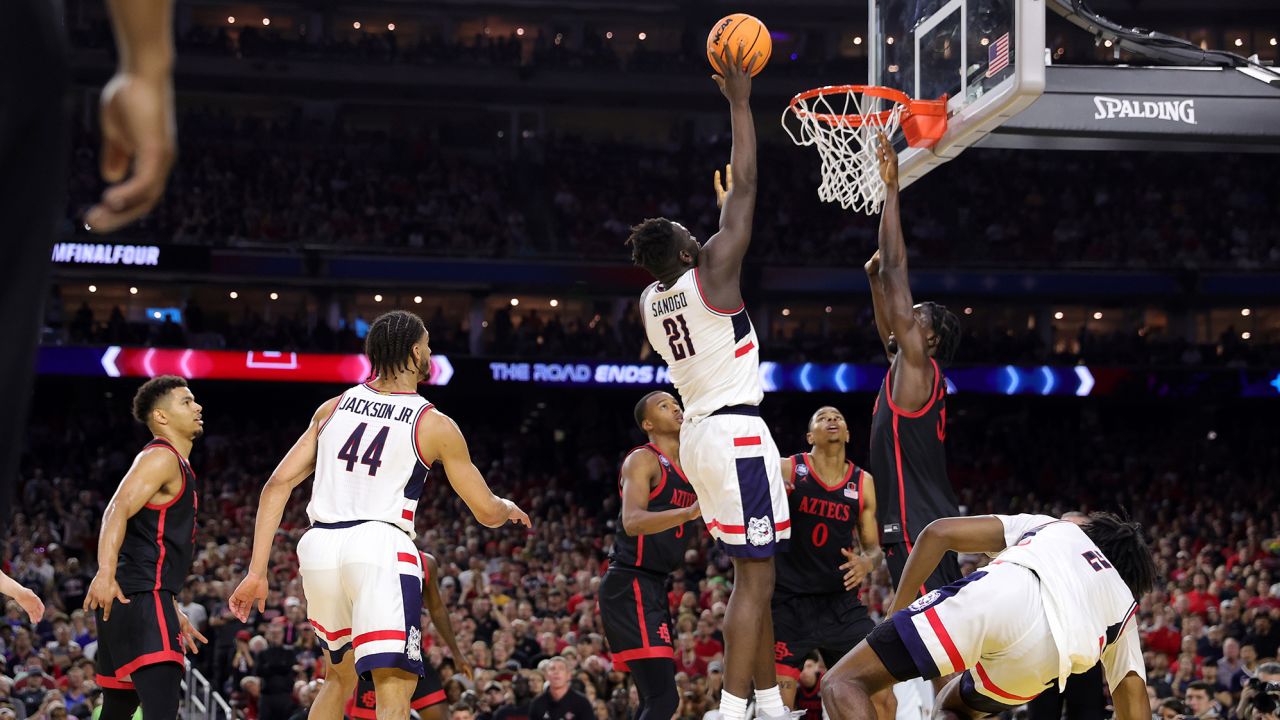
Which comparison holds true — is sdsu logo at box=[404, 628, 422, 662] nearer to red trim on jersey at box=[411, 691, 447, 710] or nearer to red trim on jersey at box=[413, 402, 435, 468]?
red trim on jersey at box=[413, 402, 435, 468]

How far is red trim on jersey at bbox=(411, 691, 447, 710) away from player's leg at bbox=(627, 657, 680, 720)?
125cm

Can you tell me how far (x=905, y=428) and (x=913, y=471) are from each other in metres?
0.22

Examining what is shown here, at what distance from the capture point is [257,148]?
→ 29.2 metres

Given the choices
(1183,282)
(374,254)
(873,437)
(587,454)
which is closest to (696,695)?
(873,437)

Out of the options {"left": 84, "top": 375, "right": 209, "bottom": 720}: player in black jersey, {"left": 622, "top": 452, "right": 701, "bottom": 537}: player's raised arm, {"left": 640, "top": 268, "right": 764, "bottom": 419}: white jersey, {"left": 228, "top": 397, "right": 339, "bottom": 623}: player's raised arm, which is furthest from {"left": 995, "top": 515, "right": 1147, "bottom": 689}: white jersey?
{"left": 84, "top": 375, "right": 209, "bottom": 720}: player in black jersey

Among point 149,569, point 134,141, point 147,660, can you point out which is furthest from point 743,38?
point 134,141

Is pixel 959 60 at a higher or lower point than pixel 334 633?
higher

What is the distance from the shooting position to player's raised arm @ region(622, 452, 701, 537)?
662cm

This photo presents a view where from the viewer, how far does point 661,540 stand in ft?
24.1

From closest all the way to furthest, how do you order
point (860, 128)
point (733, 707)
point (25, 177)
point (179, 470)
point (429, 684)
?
point (25, 177)
point (733, 707)
point (429, 684)
point (179, 470)
point (860, 128)

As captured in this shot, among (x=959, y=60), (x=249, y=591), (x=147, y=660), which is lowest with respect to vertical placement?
(x=147, y=660)

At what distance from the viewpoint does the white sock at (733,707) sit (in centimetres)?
562

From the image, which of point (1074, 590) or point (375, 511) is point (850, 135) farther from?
point (375, 511)

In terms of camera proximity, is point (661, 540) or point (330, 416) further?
point (661, 540)
